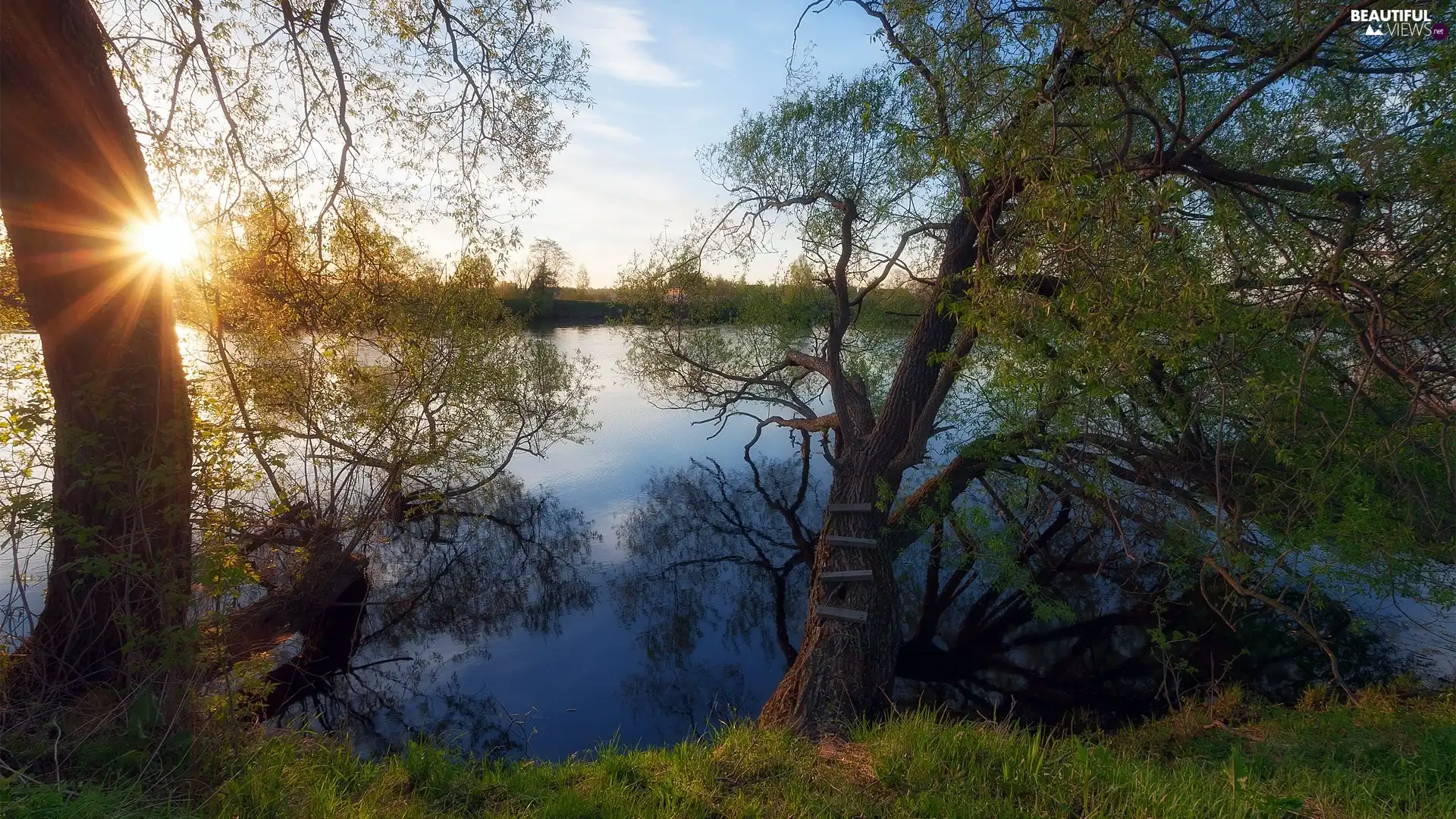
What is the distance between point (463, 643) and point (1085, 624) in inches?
346

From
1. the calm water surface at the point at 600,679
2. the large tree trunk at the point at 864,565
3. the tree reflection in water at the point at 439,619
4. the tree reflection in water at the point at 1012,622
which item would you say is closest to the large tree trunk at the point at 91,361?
the tree reflection in water at the point at 439,619

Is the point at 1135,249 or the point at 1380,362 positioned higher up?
the point at 1135,249

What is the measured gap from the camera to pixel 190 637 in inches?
138

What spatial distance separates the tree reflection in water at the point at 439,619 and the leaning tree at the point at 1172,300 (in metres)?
4.28

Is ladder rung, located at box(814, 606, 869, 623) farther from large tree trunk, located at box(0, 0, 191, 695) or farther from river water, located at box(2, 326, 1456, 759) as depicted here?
large tree trunk, located at box(0, 0, 191, 695)

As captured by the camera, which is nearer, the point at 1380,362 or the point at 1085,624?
the point at 1380,362

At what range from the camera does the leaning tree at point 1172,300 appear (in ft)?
12.8

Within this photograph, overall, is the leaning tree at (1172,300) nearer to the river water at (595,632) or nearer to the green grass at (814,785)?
the green grass at (814,785)

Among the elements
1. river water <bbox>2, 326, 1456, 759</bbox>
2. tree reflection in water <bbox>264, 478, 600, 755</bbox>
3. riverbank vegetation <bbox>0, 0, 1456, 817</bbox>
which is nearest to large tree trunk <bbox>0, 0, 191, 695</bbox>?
riverbank vegetation <bbox>0, 0, 1456, 817</bbox>

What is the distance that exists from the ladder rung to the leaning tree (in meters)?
0.02

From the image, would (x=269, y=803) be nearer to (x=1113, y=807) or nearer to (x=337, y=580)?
(x=1113, y=807)

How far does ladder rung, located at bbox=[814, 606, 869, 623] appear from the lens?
671 cm

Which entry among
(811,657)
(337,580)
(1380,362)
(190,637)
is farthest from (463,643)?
(1380,362)

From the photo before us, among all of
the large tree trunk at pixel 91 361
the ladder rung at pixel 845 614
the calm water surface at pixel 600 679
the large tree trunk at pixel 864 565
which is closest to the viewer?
the large tree trunk at pixel 91 361
